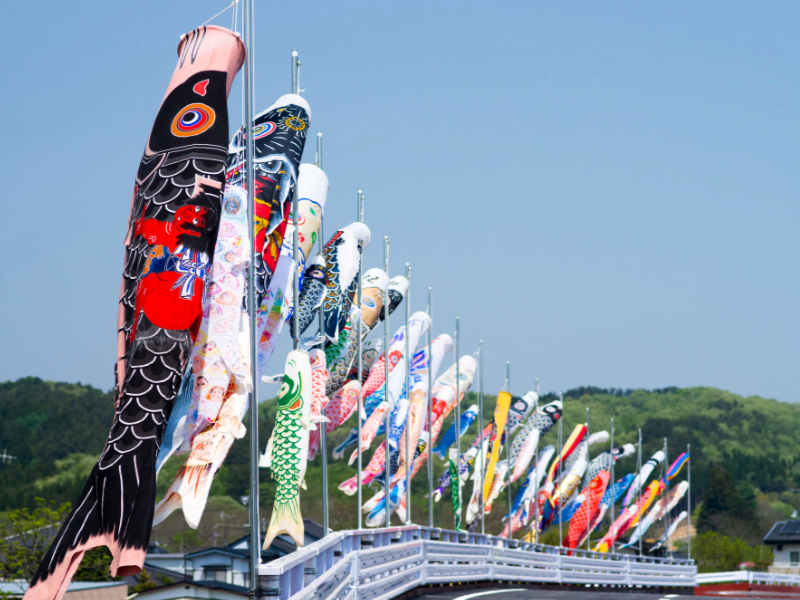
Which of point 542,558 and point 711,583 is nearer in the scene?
point 542,558

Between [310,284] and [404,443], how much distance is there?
29.6 ft

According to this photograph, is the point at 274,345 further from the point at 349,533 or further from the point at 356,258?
the point at 356,258

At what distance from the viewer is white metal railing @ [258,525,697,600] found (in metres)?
11.0

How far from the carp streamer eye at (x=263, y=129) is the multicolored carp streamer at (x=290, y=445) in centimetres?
331

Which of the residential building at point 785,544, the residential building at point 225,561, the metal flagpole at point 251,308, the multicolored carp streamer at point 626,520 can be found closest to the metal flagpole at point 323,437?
the metal flagpole at point 251,308

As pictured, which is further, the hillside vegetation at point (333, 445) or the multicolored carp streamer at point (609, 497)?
the hillside vegetation at point (333, 445)

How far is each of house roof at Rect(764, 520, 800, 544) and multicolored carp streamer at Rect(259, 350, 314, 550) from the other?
2612 inches

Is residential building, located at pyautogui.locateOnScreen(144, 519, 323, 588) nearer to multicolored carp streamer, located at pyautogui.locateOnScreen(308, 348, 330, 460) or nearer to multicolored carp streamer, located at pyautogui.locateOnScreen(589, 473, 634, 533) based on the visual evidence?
multicolored carp streamer, located at pyautogui.locateOnScreen(589, 473, 634, 533)

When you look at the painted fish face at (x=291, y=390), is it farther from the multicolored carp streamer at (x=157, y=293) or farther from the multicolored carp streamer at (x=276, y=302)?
the multicolored carp streamer at (x=157, y=293)

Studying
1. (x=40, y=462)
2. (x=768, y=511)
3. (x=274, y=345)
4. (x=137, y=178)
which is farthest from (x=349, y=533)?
(x=768, y=511)

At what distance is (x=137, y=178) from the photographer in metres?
12.5

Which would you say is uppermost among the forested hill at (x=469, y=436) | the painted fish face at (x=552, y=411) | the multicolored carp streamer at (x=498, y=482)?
the forested hill at (x=469, y=436)

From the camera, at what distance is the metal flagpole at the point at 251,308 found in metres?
10.0

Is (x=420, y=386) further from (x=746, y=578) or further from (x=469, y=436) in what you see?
(x=469, y=436)
